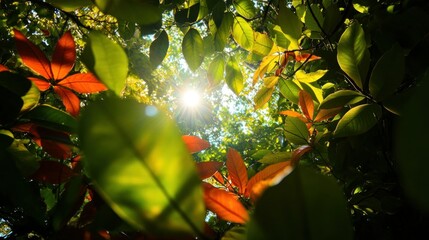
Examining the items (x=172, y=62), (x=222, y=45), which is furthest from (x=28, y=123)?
(x=172, y=62)

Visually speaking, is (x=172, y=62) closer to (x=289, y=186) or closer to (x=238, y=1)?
(x=238, y=1)

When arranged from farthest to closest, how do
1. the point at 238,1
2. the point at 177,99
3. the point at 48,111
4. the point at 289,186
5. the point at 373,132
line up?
the point at 177,99 < the point at 238,1 < the point at 373,132 < the point at 48,111 < the point at 289,186

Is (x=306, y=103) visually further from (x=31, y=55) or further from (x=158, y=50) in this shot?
(x=31, y=55)

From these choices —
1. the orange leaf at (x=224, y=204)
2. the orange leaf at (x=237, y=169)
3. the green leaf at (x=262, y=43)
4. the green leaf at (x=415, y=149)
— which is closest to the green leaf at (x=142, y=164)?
the green leaf at (x=415, y=149)

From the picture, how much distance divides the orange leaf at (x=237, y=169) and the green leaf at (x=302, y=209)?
0.56 m

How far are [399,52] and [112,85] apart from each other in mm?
601

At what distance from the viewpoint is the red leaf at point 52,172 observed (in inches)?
25.7

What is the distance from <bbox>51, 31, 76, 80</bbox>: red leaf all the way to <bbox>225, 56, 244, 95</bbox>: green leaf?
0.89 m

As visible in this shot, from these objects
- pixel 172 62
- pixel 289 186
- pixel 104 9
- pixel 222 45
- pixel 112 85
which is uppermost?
pixel 172 62

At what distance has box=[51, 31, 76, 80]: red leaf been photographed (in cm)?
72

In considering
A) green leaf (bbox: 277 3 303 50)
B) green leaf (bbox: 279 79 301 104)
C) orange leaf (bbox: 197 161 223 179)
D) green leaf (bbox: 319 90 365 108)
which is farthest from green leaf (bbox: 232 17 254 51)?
orange leaf (bbox: 197 161 223 179)

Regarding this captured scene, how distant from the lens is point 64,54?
0.73 m

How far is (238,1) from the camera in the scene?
1.43 metres

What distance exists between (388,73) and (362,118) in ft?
0.59
